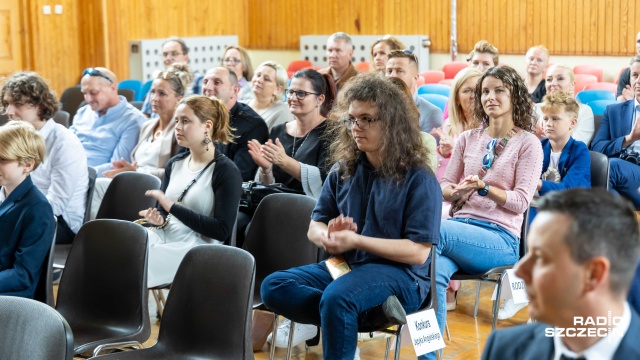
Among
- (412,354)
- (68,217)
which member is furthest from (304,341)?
(68,217)

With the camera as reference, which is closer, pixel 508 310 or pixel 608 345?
pixel 608 345

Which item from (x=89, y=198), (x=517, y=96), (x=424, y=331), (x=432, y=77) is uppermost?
(x=517, y=96)

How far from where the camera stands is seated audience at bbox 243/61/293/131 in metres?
5.93

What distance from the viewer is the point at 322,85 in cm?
494

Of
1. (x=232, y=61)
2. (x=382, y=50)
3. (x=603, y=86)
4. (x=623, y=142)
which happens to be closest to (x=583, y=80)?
(x=603, y=86)

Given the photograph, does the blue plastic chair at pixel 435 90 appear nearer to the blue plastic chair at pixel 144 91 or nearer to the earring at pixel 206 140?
the blue plastic chair at pixel 144 91

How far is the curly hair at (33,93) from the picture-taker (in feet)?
16.6

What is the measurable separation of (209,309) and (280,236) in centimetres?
94

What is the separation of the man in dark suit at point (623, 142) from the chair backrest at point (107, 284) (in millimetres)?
3185

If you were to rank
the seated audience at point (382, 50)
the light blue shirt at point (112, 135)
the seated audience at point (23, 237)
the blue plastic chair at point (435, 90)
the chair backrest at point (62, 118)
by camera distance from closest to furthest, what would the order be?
the seated audience at point (23, 237) → the light blue shirt at point (112, 135) → the seated audience at point (382, 50) → the chair backrest at point (62, 118) → the blue plastic chair at point (435, 90)

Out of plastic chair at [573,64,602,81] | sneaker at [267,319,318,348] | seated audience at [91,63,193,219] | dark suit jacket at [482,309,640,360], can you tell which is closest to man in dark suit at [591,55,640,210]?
sneaker at [267,319,318,348]

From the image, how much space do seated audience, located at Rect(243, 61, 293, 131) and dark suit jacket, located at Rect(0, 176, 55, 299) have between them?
2481 millimetres

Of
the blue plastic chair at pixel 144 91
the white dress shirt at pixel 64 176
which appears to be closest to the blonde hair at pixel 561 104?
the white dress shirt at pixel 64 176

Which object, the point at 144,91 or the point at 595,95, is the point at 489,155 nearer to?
the point at 595,95
